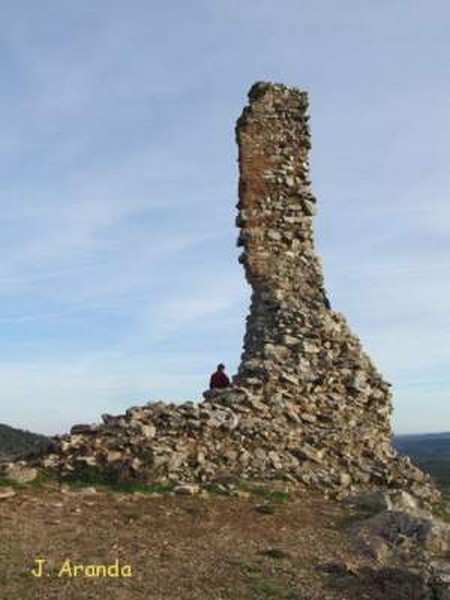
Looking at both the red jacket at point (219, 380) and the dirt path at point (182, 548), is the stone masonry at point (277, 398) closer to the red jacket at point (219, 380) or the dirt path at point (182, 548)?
the red jacket at point (219, 380)

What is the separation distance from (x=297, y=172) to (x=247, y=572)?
1112cm

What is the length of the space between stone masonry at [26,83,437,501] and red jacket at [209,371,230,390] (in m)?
0.70

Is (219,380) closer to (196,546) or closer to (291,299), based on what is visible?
(291,299)

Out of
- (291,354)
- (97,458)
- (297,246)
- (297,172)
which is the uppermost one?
(297,172)

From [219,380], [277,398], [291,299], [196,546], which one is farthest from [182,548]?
[291,299]

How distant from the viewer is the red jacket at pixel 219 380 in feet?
60.9

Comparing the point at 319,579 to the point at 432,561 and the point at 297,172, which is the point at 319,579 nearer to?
the point at 432,561

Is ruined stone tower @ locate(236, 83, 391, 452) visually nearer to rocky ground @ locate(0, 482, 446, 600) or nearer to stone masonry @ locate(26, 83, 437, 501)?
stone masonry @ locate(26, 83, 437, 501)

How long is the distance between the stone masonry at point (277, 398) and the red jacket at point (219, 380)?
27.5 inches

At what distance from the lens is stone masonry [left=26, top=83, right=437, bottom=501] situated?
A: 15.4 meters

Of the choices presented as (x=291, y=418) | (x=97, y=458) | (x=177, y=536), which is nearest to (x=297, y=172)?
(x=291, y=418)

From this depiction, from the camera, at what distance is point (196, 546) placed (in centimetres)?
1148

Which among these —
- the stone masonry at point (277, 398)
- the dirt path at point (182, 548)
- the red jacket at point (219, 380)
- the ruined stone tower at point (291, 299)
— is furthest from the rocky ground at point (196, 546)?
the red jacket at point (219, 380)

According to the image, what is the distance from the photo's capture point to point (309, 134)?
19859 millimetres
